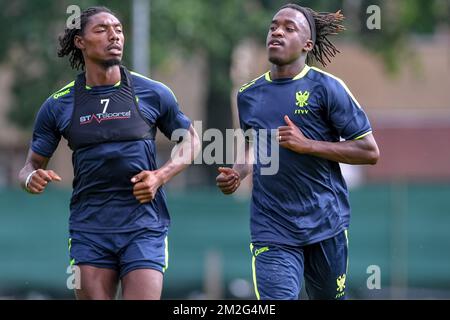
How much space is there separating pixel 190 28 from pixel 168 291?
807 centimetres

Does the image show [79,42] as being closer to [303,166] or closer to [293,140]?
[293,140]

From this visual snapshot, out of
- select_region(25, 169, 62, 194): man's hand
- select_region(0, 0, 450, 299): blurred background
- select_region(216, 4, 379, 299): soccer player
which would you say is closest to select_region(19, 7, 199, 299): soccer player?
select_region(25, 169, 62, 194): man's hand

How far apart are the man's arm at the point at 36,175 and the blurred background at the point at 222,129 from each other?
8360mm

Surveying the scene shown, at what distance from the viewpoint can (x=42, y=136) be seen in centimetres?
844

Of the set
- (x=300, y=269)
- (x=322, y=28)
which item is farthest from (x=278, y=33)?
(x=300, y=269)

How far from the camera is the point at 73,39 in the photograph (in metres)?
8.61

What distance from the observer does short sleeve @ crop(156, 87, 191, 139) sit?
27.1 feet

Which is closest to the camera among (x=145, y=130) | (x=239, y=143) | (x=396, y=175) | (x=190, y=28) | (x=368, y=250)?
(x=145, y=130)

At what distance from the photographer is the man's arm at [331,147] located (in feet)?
26.5

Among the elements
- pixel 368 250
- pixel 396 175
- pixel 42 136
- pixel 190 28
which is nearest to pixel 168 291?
pixel 368 250

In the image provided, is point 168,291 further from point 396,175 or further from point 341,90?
point 396,175

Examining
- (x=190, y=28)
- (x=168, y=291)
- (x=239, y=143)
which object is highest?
(x=190, y=28)

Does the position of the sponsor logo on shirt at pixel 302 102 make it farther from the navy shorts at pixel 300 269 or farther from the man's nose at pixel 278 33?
the navy shorts at pixel 300 269

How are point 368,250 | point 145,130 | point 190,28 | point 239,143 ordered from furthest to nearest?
point 190,28 → point 368,250 → point 239,143 → point 145,130
